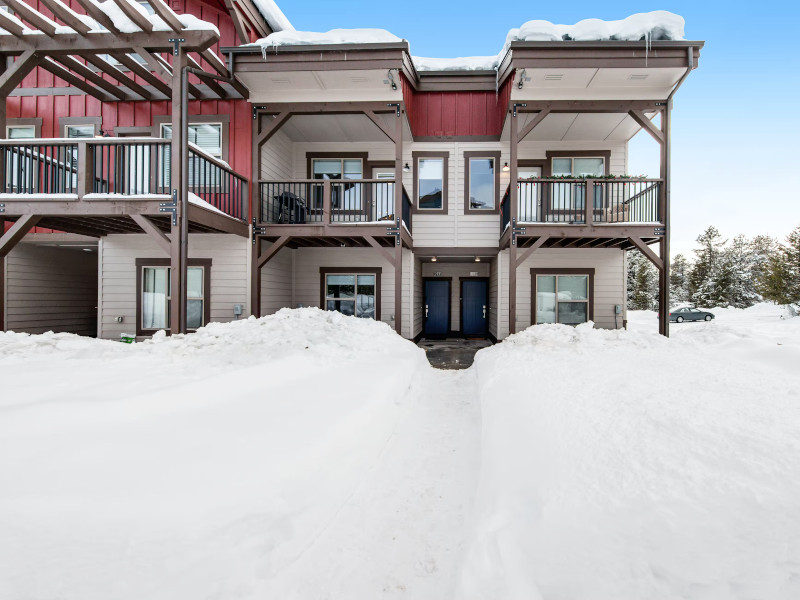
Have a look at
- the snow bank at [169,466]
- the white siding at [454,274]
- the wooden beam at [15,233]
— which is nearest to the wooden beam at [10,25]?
the wooden beam at [15,233]

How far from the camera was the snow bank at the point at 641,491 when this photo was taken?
1.61m

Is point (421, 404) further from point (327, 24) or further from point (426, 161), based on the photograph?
point (327, 24)

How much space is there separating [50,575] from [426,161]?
1059cm

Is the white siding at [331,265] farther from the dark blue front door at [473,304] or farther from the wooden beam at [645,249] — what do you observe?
the wooden beam at [645,249]

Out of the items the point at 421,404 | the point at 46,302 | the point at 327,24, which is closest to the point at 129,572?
the point at 421,404

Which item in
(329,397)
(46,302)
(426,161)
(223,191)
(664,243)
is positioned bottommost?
(329,397)

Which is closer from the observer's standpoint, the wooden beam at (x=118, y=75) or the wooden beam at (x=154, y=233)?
the wooden beam at (x=154, y=233)

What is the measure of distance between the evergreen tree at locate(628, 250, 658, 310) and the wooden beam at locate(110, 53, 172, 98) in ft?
121

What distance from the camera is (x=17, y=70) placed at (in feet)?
22.4

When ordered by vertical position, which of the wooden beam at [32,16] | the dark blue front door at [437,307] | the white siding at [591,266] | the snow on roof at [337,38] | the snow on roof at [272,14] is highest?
the snow on roof at [272,14]

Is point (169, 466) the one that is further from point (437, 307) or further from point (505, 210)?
point (437, 307)

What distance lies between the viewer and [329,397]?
149 inches

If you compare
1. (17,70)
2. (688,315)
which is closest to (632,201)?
(17,70)

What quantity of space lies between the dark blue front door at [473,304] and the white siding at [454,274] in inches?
6.9
